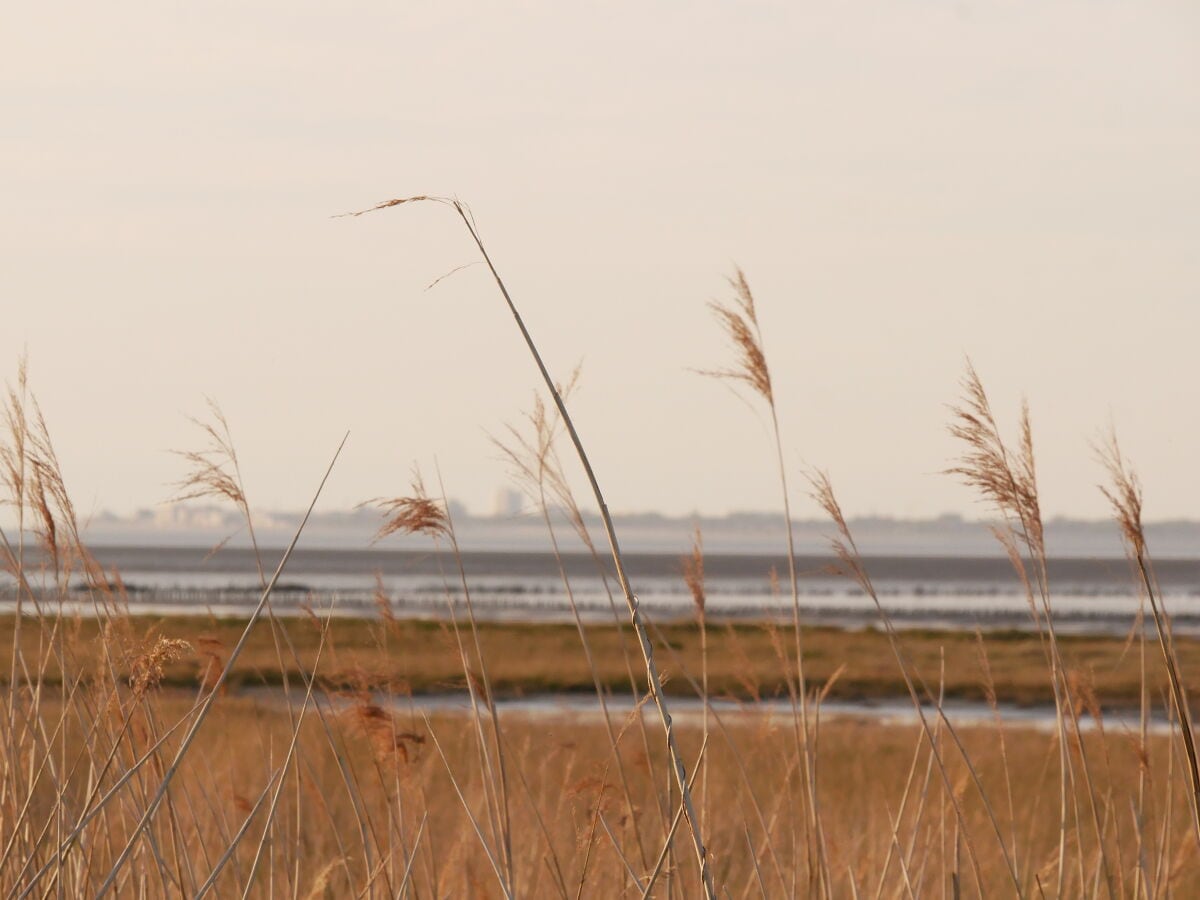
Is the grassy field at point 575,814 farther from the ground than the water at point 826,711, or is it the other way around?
the grassy field at point 575,814

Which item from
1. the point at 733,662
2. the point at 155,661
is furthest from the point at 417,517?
the point at 733,662

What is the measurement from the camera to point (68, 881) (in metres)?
2.53

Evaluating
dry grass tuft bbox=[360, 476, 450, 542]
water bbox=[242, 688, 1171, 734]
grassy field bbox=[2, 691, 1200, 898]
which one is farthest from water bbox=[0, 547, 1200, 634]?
dry grass tuft bbox=[360, 476, 450, 542]

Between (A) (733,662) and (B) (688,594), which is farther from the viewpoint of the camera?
(B) (688,594)

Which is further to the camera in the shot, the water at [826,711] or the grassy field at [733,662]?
the grassy field at [733,662]

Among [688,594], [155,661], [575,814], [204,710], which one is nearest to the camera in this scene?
[204,710]

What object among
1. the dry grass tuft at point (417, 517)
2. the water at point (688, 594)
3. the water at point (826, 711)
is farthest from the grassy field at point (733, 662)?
the dry grass tuft at point (417, 517)

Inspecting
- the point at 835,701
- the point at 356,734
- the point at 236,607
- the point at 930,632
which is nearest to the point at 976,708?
the point at 835,701

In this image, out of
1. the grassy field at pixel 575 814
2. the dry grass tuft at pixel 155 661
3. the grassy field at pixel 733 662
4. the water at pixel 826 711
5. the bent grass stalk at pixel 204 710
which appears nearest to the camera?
the bent grass stalk at pixel 204 710

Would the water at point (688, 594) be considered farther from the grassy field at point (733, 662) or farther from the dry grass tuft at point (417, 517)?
the dry grass tuft at point (417, 517)

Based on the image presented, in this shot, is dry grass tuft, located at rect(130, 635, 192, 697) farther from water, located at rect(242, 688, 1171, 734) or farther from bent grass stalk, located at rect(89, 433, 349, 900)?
water, located at rect(242, 688, 1171, 734)

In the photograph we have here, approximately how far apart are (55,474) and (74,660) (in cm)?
38

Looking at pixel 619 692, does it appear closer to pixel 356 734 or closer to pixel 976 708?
pixel 976 708

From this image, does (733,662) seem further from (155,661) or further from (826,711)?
(155,661)
